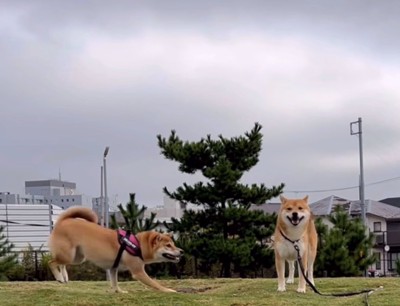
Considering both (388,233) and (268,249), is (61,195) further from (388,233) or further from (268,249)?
(268,249)

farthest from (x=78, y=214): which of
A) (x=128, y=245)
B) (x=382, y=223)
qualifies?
(x=382, y=223)

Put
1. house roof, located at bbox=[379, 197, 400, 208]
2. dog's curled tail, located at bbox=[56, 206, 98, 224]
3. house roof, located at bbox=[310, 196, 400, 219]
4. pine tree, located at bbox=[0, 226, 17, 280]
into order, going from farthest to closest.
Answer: house roof, located at bbox=[379, 197, 400, 208]
house roof, located at bbox=[310, 196, 400, 219]
pine tree, located at bbox=[0, 226, 17, 280]
dog's curled tail, located at bbox=[56, 206, 98, 224]

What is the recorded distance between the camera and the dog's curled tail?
8055 mm

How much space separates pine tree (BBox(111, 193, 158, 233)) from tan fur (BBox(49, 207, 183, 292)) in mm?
11194

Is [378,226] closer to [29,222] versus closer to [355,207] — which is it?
[355,207]

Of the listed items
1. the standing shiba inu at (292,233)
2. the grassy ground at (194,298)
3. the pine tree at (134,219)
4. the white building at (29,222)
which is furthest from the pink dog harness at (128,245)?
the white building at (29,222)

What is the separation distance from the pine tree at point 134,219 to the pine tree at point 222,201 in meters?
0.95

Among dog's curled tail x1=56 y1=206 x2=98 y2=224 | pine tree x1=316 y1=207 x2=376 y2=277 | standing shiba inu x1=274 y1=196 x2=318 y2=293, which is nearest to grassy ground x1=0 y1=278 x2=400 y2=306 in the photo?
standing shiba inu x1=274 y1=196 x2=318 y2=293

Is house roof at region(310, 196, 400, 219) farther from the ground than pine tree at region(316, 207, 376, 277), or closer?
farther from the ground

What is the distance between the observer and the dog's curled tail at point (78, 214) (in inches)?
317

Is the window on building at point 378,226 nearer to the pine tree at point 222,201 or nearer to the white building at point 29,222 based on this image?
the white building at point 29,222

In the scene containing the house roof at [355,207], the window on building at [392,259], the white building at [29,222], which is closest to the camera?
the white building at [29,222]

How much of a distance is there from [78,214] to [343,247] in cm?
1208

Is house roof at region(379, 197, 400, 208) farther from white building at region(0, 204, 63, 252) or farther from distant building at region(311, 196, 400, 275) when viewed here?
white building at region(0, 204, 63, 252)
